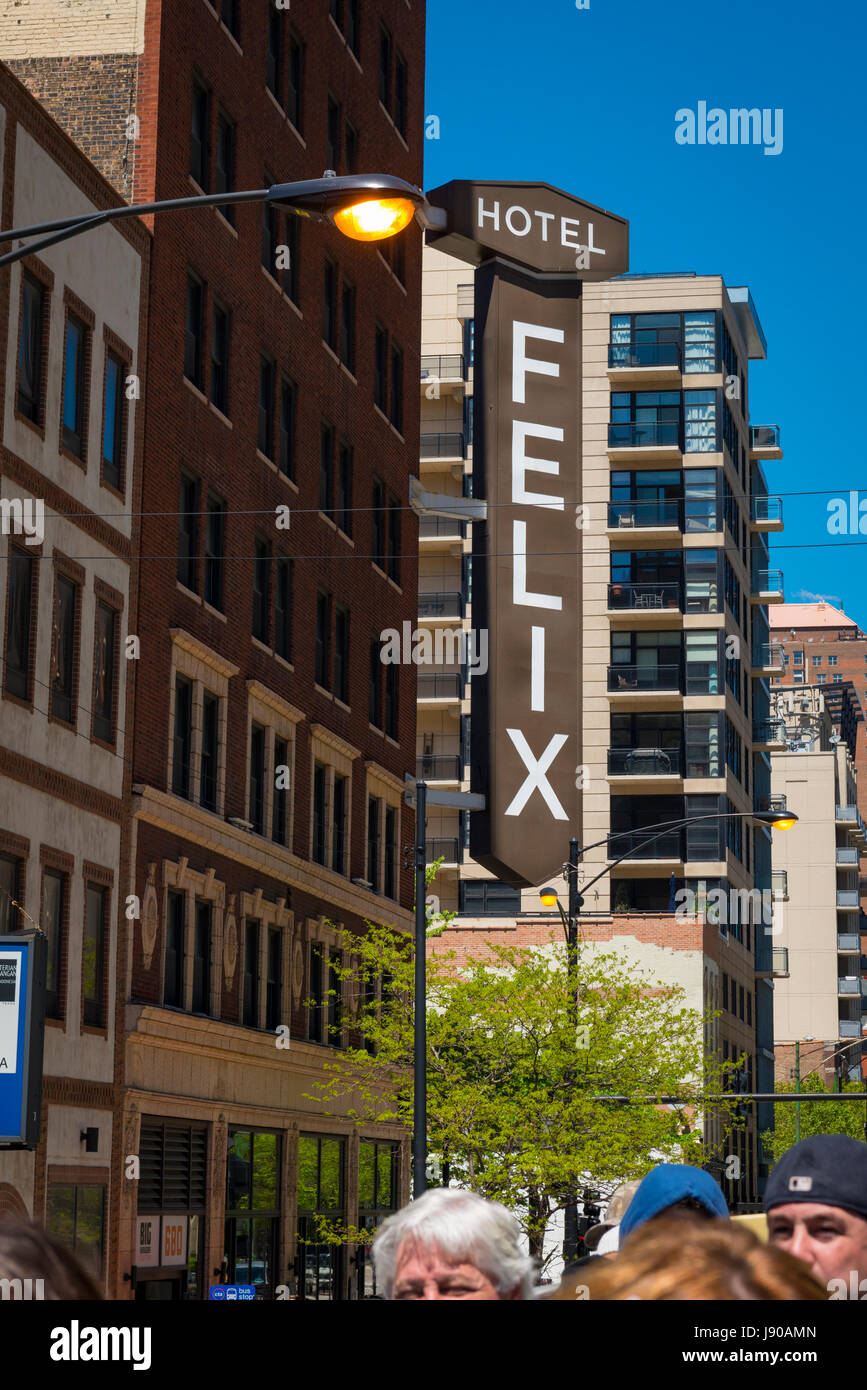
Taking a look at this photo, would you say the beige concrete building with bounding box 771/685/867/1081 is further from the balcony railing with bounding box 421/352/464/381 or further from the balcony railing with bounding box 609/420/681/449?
the balcony railing with bounding box 421/352/464/381

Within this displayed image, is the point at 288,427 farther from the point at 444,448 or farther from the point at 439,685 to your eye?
the point at 444,448

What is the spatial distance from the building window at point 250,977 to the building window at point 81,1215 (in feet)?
27.0

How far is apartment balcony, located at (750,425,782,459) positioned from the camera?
99938 mm

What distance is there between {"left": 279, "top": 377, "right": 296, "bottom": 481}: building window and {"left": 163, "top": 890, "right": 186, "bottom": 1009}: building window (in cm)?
1134

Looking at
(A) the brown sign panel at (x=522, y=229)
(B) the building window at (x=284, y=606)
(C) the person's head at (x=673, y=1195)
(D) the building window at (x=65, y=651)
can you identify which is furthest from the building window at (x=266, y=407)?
(C) the person's head at (x=673, y=1195)

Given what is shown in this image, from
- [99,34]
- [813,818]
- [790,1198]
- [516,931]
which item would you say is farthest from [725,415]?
[790,1198]

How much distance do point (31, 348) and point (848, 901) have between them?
104452 millimetres

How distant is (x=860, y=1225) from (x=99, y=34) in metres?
35.7

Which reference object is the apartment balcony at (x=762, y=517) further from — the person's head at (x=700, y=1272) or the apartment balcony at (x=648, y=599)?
the person's head at (x=700, y=1272)

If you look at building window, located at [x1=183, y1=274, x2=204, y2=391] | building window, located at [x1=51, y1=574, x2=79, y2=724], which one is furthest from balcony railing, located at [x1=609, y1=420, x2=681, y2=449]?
building window, located at [x1=51, y1=574, x2=79, y2=724]

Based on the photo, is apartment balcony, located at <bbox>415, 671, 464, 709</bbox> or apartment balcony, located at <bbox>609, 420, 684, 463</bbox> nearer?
apartment balcony, located at <bbox>415, 671, 464, 709</bbox>

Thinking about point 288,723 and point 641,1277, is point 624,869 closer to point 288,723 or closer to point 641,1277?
point 288,723

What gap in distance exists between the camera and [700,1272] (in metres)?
3.40
